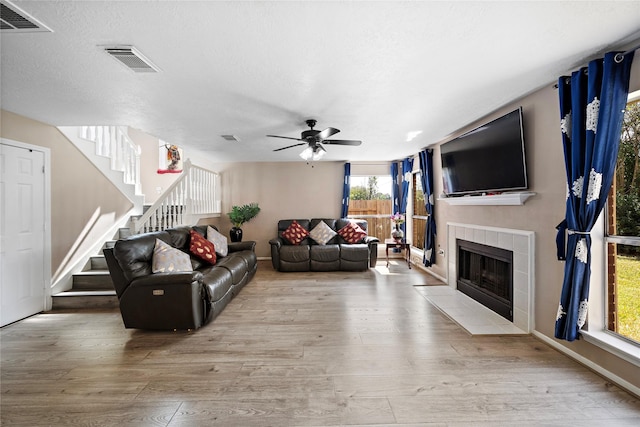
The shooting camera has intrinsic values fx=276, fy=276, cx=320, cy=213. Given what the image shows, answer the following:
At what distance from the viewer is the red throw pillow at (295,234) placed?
20.2ft

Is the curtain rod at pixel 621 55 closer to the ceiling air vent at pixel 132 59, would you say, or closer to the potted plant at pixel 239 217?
the ceiling air vent at pixel 132 59

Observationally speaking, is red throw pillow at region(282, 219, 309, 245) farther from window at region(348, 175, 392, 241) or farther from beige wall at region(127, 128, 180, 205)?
beige wall at region(127, 128, 180, 205)

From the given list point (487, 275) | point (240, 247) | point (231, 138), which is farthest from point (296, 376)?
point (231, 138)

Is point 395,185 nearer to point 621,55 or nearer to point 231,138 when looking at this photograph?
point 231,138

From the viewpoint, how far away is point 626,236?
6.89 feet

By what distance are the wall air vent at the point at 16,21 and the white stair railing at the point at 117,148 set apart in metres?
2.89

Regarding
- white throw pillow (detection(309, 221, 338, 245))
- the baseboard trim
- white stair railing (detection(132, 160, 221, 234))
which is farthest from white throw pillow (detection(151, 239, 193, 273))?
the baseboard trim

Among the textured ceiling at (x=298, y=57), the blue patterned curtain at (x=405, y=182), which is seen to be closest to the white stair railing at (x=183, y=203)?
the textured ceiling at (x=298, y=57)

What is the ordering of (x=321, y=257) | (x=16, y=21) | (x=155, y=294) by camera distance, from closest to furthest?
(x=16, y=21) → (x=155, y=294) → (x=321, y=257)

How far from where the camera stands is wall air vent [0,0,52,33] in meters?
1.54

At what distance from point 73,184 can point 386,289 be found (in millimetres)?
4890

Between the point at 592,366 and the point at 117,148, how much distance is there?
22.0ft

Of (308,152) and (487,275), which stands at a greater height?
(308,152)

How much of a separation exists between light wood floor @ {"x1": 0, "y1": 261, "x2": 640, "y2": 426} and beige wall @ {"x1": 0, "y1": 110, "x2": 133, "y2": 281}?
39.6 inches
